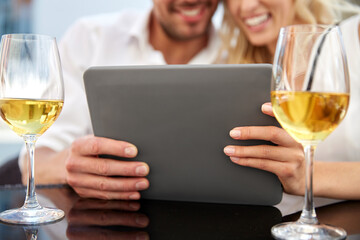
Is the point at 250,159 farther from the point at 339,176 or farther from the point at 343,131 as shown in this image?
the point at 343,131

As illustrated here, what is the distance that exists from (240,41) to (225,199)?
1.24 m

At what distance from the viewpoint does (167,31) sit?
2.15m

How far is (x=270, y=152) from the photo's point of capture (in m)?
0.78

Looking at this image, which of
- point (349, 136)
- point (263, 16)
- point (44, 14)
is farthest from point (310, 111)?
point (44, 14)

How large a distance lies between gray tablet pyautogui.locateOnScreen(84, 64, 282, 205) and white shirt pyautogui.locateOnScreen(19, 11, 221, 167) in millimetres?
1198

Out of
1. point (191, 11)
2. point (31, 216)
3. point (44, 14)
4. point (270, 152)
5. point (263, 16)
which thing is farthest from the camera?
point (44, 14)

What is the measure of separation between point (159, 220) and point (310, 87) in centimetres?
32

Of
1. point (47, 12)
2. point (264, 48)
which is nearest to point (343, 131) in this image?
point (264, 48)

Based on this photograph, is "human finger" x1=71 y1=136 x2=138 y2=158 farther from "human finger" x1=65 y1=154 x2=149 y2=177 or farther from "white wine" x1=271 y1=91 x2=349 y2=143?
"white wine" x1=271 y1=91 x2=349 y2=143

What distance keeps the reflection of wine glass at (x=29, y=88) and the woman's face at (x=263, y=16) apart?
45.6 inches

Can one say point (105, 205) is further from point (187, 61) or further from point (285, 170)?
point (187, 61)

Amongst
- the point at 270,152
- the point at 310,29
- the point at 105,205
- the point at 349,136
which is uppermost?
the point at 310,29

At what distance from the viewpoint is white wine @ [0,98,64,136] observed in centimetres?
69

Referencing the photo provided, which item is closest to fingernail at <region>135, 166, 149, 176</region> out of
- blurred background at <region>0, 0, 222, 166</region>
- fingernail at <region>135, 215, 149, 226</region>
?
fingernail at <region>135, 215, 149, 226</region>
